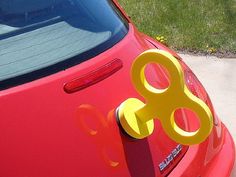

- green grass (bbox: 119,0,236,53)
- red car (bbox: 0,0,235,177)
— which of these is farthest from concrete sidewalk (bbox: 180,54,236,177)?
red car (bbox: 0,0,235,177)

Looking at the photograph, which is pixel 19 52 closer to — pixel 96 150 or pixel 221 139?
pixel 96 150

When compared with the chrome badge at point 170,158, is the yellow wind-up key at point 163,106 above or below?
above

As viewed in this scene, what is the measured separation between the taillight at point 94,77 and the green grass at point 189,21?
13.0ft

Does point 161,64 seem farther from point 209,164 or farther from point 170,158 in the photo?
point 209,164

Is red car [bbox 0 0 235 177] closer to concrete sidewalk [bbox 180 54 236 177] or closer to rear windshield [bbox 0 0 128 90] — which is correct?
rear windshield [bbox 0 0 128 90]

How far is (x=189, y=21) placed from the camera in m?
6.58

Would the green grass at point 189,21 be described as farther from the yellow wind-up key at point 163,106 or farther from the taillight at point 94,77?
the yellow wind-up key at point 163,106

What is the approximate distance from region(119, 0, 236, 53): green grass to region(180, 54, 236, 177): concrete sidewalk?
291 mm

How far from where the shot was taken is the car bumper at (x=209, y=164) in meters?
2.20

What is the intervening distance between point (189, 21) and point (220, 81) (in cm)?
145

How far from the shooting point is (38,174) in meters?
1.83

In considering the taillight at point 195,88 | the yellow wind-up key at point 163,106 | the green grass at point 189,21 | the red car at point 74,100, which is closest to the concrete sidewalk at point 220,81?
the green grass at point 189,21

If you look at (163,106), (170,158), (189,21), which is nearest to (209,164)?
(170,158)

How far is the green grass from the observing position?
6141 millimetres
